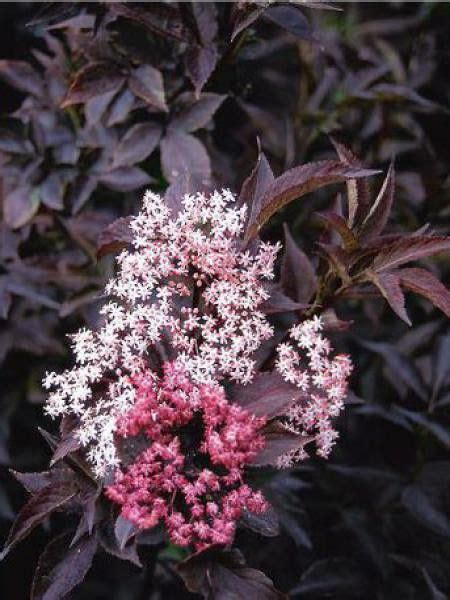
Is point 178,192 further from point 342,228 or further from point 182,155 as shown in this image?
point 182,155

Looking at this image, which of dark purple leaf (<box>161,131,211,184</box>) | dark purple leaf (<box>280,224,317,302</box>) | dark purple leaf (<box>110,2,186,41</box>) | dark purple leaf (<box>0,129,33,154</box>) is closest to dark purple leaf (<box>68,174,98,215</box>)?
dark purple leaf (<box>0,129,33,154</box>)

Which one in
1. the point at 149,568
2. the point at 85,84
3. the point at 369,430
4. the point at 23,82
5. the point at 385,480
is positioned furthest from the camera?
the point at 369,430

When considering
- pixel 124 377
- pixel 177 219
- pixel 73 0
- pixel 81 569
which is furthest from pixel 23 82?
pixel 81 569

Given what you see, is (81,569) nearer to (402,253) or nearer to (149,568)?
(149,568)

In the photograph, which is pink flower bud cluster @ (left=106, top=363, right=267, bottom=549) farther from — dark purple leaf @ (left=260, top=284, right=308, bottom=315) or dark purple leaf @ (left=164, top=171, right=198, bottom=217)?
dark purple leaf @ (left=164, top=171, right=198, bottom=217)

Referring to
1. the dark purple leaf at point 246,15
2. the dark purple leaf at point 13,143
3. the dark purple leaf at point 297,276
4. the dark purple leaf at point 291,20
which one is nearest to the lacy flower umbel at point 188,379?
the dark purple leaf at point 297,276

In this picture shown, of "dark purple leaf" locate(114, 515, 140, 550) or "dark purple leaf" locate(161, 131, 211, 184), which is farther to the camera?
"dark purple leaf" locate(161, 131, 211, 184)
